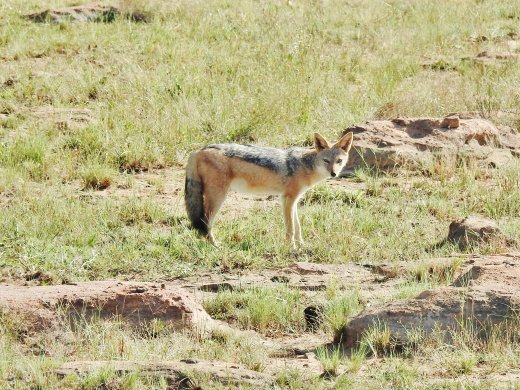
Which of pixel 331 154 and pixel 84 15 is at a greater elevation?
pixel 84 15

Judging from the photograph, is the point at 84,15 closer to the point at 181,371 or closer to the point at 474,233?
the point at 474,233

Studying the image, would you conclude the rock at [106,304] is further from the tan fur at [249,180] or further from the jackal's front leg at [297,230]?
the jackal's front leg at [297,230]

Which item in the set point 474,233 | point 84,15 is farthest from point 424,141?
point 84,15

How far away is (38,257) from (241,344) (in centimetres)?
263

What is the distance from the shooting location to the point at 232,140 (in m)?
13.3

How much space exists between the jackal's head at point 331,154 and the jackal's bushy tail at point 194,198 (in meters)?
1.26

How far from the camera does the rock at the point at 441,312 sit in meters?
6.93

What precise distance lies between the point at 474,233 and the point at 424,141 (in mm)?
3523

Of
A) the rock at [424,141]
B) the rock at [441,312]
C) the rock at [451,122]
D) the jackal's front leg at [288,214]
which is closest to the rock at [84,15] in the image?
the rock at [424,141]

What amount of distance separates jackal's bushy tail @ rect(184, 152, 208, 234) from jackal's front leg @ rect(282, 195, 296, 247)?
0.77m

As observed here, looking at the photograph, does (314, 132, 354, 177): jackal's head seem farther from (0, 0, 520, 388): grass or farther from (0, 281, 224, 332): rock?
(0, 281, 224, 332): rock

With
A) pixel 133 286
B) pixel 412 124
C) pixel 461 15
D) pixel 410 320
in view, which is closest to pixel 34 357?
pixel 133 286

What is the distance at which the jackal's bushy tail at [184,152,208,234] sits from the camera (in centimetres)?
984

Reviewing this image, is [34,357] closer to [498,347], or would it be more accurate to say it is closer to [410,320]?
[410,320]
